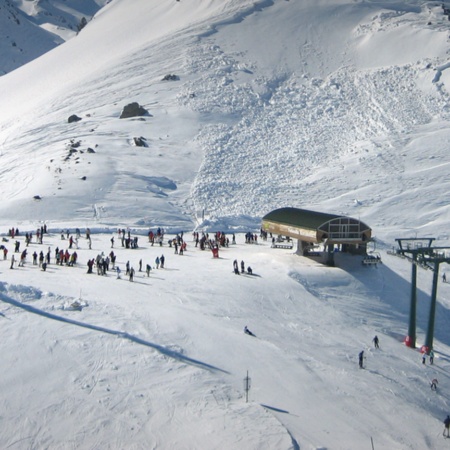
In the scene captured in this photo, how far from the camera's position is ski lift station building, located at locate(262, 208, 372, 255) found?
3209 cm

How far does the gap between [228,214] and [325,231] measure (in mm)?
16515

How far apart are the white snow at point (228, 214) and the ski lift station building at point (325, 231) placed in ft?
3.31

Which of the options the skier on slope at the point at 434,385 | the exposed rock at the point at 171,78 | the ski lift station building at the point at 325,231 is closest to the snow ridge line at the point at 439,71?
the exposed rock at the point at 171,78

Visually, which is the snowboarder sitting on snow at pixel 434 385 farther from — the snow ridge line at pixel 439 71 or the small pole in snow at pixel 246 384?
the snow ridge line at pixel 439 71

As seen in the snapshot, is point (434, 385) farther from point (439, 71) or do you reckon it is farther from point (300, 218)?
point (439, 71)

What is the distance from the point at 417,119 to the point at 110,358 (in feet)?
161

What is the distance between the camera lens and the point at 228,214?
47938 millimetres

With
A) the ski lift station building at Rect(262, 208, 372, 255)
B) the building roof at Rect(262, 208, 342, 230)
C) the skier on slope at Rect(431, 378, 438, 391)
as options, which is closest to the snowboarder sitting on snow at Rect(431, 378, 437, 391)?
the skier on slope at Rect(431, 378, 438, 391)

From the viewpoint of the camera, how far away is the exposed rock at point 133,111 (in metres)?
66.9

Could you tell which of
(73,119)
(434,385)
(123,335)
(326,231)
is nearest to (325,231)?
(326,231)

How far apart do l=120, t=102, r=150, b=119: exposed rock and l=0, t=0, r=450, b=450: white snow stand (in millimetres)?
1157

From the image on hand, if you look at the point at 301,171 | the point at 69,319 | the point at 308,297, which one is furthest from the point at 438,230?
the point at 69,319

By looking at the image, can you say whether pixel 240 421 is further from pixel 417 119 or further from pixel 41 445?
pixel 417 119

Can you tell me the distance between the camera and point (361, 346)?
82.4 feet
